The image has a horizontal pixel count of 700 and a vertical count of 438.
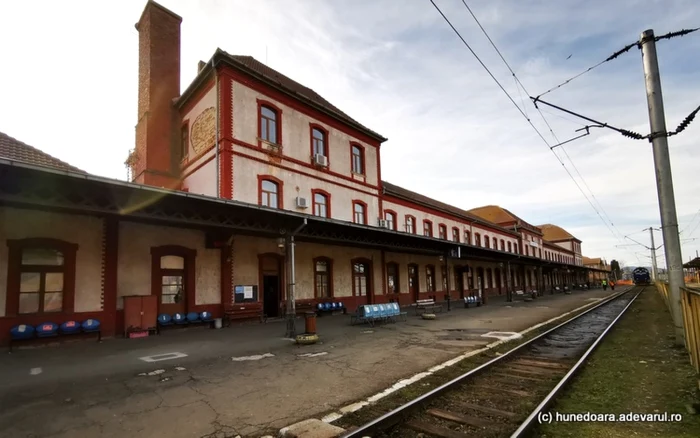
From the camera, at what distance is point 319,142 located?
20984 mm

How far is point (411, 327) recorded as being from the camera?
14.1m

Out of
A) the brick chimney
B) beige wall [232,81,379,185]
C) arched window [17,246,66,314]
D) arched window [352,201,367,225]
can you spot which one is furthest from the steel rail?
the brick chimney

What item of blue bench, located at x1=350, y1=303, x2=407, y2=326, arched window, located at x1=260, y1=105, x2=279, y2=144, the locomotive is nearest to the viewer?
blue bench, located at x1=350, y1=303, x2=407, y2=326

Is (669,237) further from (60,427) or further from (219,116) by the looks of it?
(219,116)

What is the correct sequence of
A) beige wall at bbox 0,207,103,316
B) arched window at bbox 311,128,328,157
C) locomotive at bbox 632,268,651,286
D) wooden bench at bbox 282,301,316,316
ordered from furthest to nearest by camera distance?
locomotive at bbox 632,268,651,286, arched window at bbox 311,128,328,157, wooden bench at bbox 282,301,316,316, beige wall at bbox 0,207,103,316

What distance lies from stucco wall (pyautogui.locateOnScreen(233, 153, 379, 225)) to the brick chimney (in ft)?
18.9

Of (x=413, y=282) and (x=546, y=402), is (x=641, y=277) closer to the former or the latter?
(x=413, y=282)

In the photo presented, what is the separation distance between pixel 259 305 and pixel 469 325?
28.1ft

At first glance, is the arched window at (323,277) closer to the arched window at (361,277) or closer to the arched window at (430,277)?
the arched window at (361,277)

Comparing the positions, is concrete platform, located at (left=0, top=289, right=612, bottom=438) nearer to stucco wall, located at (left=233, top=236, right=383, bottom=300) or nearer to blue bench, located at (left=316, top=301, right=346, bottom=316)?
stucco wall, located at (left=233, top=236, right=383, bottom=300)

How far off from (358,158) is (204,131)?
31.0 ft

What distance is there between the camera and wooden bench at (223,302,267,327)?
585 inches

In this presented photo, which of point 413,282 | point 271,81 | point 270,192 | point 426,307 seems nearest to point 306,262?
point 270,192

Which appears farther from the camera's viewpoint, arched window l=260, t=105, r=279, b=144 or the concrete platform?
arched window l=260, t=105, r=279, b=144
